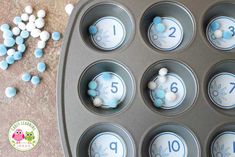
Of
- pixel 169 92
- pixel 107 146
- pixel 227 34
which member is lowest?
pixel 107 146

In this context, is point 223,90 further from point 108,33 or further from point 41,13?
point 41,13

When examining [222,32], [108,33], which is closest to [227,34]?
[222,32]

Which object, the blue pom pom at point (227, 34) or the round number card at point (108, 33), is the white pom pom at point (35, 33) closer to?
the round number card at point (108, 33)

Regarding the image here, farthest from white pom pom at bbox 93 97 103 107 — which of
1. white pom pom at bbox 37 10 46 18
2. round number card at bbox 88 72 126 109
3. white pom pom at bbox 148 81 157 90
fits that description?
white pom pom at bbox 37 10 46 18

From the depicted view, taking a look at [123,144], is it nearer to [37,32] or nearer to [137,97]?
[137,97]

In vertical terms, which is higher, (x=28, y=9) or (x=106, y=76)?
(x=28, y=9)

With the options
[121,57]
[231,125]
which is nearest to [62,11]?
[121,57]
